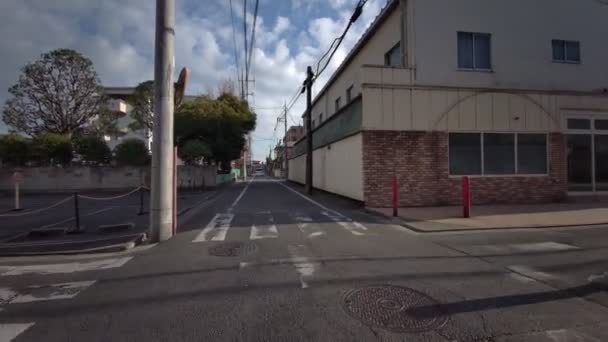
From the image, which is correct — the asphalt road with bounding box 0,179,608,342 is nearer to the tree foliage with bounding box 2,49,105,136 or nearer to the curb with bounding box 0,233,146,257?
the curb with bounding box 0,233,146,257

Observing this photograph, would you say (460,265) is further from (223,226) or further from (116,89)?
(116,89)

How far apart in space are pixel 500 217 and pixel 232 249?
8088 mm

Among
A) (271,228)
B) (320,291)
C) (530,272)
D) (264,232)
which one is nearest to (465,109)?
(530,272)

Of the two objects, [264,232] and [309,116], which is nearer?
[264,232]

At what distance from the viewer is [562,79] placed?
41.1 feet

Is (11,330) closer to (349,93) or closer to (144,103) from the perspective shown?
(349,93)

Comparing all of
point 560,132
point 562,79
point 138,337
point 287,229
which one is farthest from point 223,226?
point 562,79

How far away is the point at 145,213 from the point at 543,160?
16026 mm

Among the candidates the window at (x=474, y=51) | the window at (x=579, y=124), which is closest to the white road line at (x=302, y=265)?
the window at (x=474, y=51)

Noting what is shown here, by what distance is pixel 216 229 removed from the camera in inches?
309

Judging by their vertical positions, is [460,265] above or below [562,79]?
below

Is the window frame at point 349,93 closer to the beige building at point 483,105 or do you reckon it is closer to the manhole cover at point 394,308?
the beige building at point 483,105

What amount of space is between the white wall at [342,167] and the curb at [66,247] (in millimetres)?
8148

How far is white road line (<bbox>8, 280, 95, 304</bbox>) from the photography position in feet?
12.3
